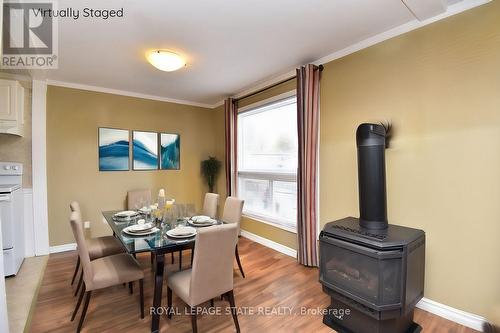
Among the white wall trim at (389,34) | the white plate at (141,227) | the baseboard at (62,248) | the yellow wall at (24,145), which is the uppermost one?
the white wall trim at (389,34)

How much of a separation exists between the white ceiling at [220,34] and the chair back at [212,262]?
1759mm

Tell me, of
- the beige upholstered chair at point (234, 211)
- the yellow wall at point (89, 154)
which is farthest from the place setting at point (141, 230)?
the yellow wall at point (89, 154)

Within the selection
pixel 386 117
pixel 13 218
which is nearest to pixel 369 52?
pixel 386 117

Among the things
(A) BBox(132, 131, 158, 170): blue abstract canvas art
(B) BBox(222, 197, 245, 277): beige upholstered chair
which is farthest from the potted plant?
(B) BBox(222, 197, 245, 277): beige upholstered chair

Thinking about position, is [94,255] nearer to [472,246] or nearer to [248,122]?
[248,122]

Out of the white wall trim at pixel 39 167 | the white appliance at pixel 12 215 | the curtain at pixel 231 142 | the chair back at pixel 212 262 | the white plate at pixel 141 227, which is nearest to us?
the chair back at pixel 212 262

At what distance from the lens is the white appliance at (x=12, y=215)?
2746 millimetres

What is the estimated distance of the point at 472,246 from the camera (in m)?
1.92

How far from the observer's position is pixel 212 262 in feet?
5.82

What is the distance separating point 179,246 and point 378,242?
1.51 metres

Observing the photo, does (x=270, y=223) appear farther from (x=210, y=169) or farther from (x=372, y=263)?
(x=372, y=263)

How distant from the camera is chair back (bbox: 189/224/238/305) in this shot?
169 centimetres

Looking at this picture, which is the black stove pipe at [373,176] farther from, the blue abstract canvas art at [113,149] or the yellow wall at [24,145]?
the yellow wall at [24,145]

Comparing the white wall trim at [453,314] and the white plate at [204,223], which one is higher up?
the white plate at [204,223]
